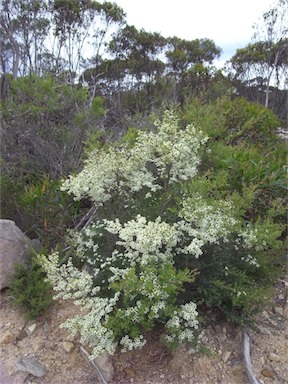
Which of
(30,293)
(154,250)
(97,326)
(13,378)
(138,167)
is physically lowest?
(13,378)

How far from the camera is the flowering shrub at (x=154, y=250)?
1941 mm

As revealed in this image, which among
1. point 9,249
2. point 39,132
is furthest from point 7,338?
point 39,132

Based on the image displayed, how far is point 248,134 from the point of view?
5145 millimetres

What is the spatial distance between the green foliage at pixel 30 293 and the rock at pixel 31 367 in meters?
0.35

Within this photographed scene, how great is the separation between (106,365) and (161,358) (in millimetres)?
347

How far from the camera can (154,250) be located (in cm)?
200

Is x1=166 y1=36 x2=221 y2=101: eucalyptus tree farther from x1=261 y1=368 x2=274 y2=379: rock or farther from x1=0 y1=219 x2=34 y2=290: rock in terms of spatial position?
x1=261 y1=368 x2=274 y2=379: rock

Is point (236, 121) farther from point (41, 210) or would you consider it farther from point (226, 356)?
point (226, 356)

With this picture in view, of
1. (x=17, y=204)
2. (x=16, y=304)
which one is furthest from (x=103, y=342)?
(x=17, y=204)

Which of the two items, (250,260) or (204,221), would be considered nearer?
(204,221)

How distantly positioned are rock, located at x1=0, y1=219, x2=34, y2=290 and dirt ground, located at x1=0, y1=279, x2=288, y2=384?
16.4 inches

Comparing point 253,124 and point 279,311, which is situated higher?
point 253,124

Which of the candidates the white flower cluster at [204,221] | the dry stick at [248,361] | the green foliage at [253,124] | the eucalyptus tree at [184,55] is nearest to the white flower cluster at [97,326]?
the white flower cluster at [204,221]

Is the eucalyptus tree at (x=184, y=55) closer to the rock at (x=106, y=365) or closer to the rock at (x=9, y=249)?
the rock at (x=9, y=249)
